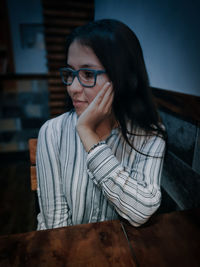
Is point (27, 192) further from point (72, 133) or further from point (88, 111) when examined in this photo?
point (88, 111)

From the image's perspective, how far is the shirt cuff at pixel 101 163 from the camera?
62 centimetres

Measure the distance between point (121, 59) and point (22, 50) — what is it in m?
2.33

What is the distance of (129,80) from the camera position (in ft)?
2.30

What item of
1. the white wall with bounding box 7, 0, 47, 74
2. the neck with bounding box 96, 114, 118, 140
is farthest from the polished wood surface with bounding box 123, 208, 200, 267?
the white wall with bounding box 7, 0, 47, 74

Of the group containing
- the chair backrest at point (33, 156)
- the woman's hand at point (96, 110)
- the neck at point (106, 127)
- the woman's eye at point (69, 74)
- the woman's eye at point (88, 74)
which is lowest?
the chair backrest at point (33, 156)

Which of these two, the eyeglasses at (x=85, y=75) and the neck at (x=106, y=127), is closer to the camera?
the eyeglasses at (x=85, y=75)

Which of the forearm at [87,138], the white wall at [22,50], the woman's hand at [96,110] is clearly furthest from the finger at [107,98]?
the white wall at [22,50]

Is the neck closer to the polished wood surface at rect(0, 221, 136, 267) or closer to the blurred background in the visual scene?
the blurred background

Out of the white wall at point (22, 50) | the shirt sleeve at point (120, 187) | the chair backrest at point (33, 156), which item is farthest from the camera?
the white wall at point (22, 50)

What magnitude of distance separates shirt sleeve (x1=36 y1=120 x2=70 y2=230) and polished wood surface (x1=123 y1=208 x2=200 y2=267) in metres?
0.36

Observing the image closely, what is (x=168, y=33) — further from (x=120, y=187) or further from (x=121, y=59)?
(x=120, y=187)

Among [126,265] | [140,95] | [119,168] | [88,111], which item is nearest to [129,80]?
[140,95]

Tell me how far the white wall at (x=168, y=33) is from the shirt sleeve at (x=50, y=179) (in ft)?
1.69

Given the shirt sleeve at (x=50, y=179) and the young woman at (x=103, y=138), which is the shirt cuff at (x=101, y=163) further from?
the shirt sleeve at (x=50, y=179)
